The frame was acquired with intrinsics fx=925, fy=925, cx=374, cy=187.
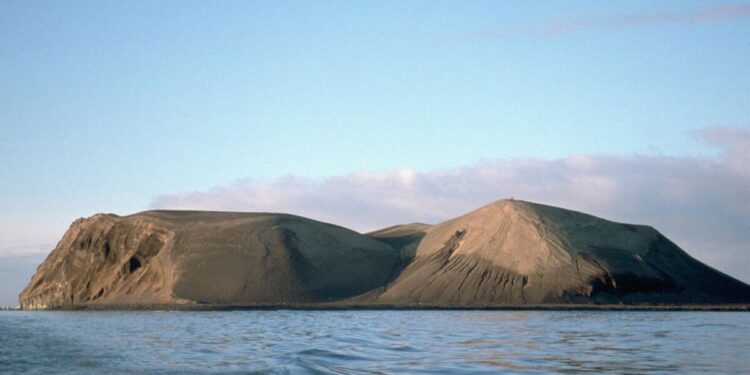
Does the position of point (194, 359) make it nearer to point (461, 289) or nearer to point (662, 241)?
point (461, 289)

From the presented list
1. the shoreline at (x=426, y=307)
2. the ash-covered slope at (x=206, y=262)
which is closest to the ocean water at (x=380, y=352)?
the shoreline at (x=426, y=307)

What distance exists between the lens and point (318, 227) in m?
125

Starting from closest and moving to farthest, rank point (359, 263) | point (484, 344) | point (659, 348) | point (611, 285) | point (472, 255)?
point (659, 348) → point (484, 344) → point (611, 285) → point (472, 255) → point (359, 263)

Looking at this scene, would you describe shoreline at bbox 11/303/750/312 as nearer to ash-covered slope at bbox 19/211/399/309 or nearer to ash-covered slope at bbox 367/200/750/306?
ash-covered slope at bbox 19/211/399/309

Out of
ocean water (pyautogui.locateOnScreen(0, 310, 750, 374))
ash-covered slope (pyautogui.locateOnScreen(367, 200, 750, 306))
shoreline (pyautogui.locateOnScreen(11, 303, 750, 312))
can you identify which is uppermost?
ash-covered slope (pyautogui.locateOnScreen(367, 200, 750, 306))

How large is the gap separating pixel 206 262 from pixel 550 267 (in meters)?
40.5

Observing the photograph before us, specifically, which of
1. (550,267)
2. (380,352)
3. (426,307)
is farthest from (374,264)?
(380,352)

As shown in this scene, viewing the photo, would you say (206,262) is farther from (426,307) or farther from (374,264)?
(426,307)

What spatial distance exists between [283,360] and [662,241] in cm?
9518

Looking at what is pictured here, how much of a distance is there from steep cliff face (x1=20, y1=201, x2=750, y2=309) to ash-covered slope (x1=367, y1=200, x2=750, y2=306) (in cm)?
18

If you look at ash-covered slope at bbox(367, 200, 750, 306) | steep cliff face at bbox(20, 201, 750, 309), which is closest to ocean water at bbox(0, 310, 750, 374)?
ash-covered slope at bbox(367, 200, 750, 306)

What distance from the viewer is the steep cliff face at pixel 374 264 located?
102000mm

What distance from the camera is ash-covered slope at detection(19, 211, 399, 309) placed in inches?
4245

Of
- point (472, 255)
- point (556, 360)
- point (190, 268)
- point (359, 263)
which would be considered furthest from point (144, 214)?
point (556, 360)
